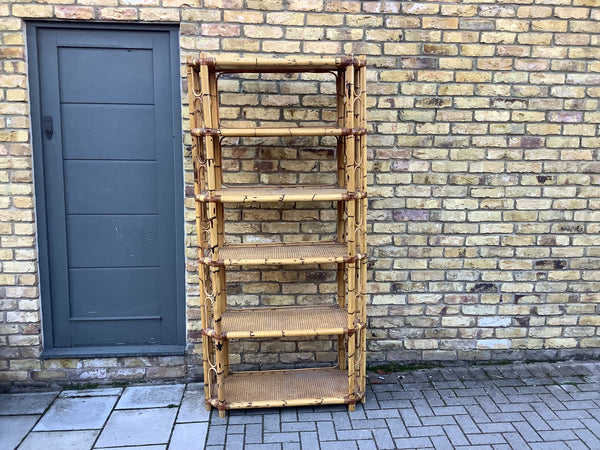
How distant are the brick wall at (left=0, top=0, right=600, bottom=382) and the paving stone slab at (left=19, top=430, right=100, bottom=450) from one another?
1.74ft

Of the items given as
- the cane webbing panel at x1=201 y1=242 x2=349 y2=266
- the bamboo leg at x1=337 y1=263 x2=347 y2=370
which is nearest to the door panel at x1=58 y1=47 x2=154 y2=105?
the cane webbing panel at x1=201 y1=242 x2=349 y2=266

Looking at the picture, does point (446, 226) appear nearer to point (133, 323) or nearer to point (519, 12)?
point (519, 12)

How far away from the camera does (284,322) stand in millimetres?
2770

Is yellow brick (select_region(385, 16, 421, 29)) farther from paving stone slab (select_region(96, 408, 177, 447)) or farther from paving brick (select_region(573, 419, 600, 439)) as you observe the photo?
paving stone slab (select_region(96, 408, 177, 447))

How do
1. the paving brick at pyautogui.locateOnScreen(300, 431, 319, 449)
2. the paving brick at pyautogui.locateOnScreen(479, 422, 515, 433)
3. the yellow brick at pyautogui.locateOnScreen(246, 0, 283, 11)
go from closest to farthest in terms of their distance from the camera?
1. the paving brick at pyautogui.locateOnScreen(300, 431, 319, 449)
2. the paving brick at pyautogui.locateOnScreen(479, 422, 515, 433)
3. the yellow brick at pyautogui.locateOnScreen(246, 0, 283, 11)

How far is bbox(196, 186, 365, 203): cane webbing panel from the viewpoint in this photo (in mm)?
2459

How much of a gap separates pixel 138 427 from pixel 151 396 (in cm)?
32

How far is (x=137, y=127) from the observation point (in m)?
2.97

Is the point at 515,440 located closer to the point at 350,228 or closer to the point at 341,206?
the point at 350,228

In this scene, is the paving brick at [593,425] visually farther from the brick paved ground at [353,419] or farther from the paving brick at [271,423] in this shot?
the paving brick at [271,423]

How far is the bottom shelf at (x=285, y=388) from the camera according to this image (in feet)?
8.96

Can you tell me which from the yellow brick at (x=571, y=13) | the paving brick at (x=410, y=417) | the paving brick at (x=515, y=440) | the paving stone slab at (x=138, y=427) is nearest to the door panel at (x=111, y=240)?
the paving stone slab at (x=138, y=427)

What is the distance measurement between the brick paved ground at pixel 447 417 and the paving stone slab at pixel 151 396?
351 millimetres

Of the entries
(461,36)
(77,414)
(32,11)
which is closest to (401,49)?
(461,36)
